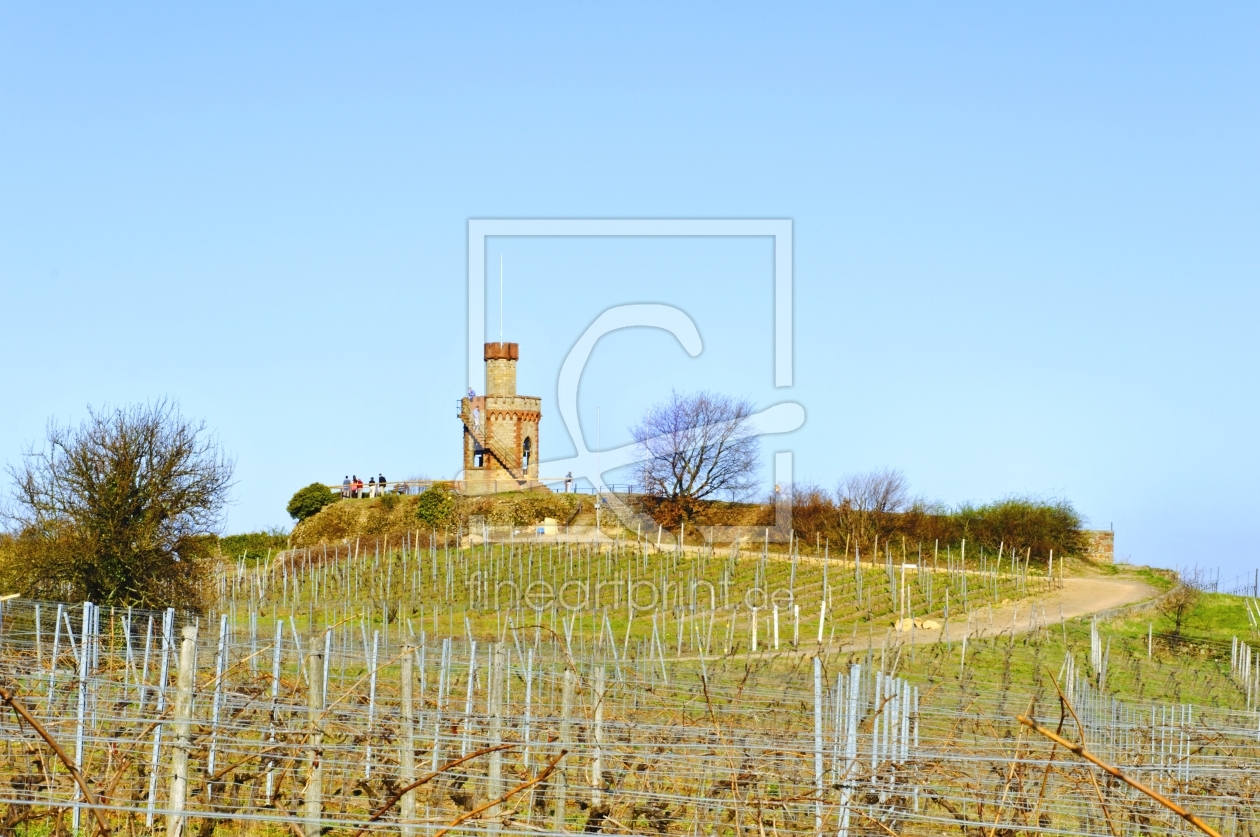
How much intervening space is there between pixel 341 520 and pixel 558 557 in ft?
50.8

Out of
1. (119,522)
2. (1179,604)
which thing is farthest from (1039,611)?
(119,522)

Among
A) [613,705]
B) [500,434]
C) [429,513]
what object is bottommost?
[613,705]

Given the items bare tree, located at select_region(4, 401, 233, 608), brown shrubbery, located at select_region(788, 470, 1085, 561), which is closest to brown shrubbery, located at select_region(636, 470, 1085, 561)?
brown shrubbery, located at select_region(788, 470, 1085, 561)

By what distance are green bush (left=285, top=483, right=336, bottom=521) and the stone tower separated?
5.06 meters

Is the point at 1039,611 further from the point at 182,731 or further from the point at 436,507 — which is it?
the point at 182,731

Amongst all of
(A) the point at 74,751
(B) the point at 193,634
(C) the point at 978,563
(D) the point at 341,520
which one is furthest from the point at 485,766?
(D) the point at 341,520

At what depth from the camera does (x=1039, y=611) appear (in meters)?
32.4

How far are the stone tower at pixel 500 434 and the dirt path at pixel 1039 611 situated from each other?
2114 cm

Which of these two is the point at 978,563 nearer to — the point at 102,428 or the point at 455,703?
the point at 102,428

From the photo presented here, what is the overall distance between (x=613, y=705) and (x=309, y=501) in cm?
4055

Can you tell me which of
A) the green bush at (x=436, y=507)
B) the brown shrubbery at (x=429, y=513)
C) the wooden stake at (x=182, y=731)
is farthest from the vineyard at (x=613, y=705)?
the brown shrubbery at (x=429, y=513)

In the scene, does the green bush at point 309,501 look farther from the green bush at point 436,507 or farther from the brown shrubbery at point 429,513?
the green bush at point 436,507

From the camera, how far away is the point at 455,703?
A: 13.9 metres

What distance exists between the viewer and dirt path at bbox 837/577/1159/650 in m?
28.2
